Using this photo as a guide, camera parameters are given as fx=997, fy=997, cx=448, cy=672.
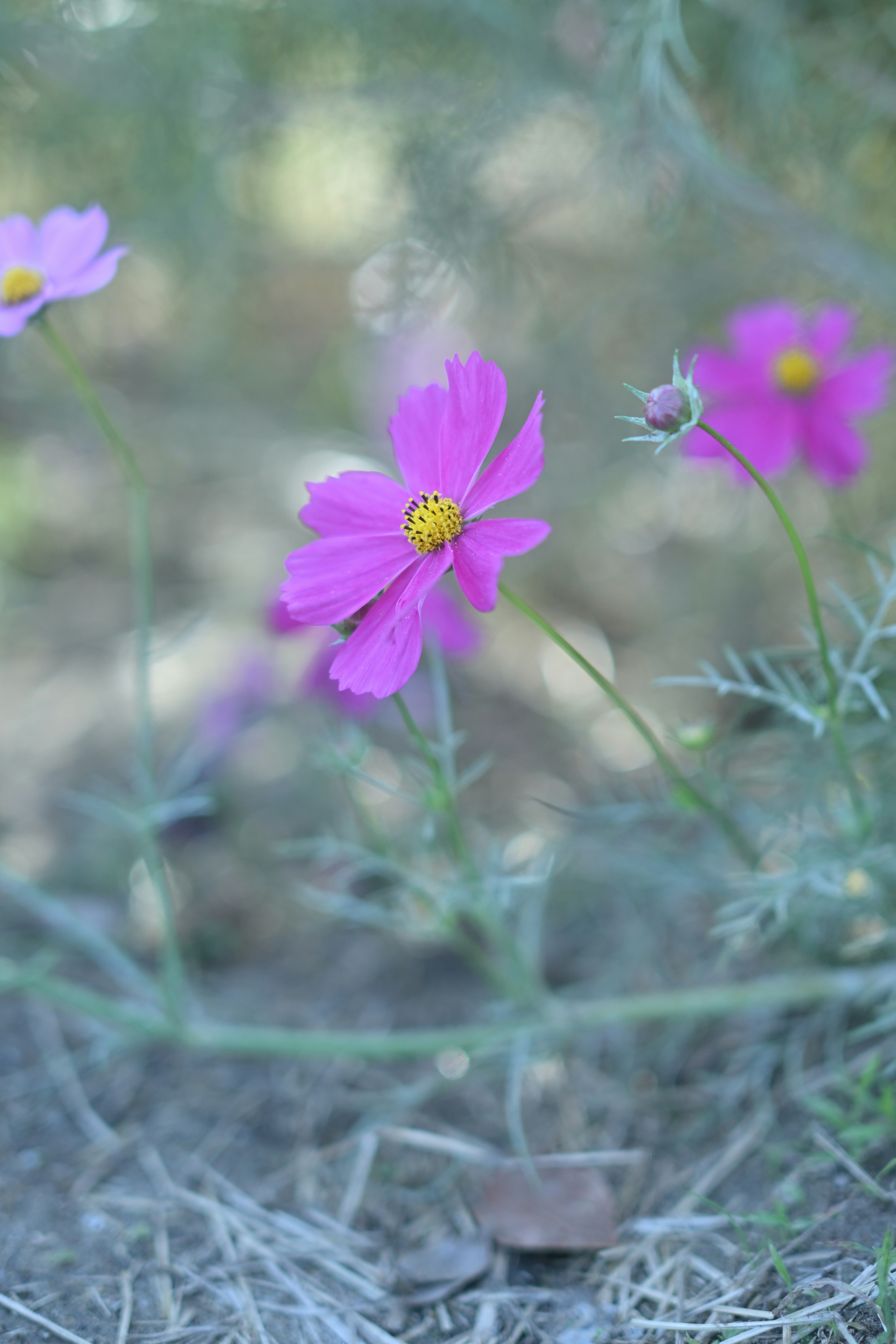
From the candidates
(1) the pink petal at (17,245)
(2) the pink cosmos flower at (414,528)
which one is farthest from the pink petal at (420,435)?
(1) the pink petal at (17,245)

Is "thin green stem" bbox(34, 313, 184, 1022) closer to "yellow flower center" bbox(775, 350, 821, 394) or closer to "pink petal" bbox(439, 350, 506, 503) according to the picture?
"pink petal" bbox(439, 350, 506, 503)

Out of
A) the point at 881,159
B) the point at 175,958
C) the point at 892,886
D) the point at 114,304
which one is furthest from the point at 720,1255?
the point at 114,304

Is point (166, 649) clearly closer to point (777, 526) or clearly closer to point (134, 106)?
point (134, 106)

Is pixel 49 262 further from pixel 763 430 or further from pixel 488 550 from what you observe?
pixel 763 430

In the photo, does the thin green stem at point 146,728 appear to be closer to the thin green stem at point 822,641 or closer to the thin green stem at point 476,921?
the thin green stem at point 476,921

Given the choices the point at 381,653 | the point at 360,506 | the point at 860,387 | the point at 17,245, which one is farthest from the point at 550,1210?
the point at 17,245

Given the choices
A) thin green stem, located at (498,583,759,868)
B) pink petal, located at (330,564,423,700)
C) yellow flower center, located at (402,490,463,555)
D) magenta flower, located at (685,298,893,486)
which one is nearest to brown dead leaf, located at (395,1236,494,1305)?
thin green stem, located at (498,583,759,868)

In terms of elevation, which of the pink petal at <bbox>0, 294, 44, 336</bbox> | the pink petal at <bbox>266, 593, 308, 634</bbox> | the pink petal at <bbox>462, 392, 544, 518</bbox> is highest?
the pink petal at <bbox>0, 294, 44, 336</bbox>
